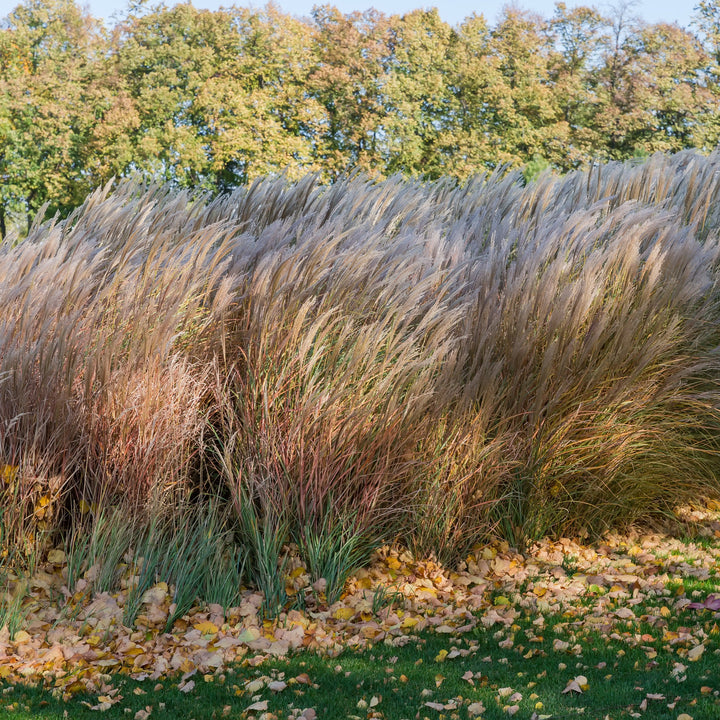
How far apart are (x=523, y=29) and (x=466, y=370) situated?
99.2 ft

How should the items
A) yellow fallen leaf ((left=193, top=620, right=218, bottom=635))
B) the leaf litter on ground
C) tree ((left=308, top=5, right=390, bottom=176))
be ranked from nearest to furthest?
the leaf litter on ground
yellow fallen leaf ((left=193, top=620, right=218, bottom=635))
tree ((left=308, top=5, right=390, bottom=176))

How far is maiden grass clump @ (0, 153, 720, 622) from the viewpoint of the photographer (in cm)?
456

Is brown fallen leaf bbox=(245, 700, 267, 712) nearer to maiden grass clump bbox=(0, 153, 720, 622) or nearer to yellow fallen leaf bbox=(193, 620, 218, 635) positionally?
yellow fallen leaf bbox=(193, 620, 218, 635)

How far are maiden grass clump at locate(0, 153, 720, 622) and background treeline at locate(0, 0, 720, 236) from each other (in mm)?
22492

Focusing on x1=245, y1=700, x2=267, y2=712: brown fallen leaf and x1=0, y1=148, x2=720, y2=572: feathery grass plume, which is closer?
x1=245, y1=700, x2=267, y2=712: brown fallen leaf

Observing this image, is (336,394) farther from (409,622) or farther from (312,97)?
(312,97)

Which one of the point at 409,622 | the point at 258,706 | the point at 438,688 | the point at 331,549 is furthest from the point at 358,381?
the point at 258,706

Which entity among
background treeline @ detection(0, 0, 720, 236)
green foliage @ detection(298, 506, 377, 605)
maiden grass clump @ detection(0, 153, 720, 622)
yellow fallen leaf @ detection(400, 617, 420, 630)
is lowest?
yellow fallen leaf @ detection(400, 617, 420, 630)

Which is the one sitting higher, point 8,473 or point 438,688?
point 8,473

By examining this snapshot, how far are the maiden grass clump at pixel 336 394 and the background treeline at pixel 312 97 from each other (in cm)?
2249

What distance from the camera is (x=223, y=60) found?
98.2 ft

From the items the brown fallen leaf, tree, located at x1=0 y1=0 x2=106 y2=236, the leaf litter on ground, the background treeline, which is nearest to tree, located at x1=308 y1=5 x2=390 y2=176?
the background treeline

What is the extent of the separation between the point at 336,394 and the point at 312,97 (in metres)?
27.5

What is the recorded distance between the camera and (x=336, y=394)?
4652 millimetres
